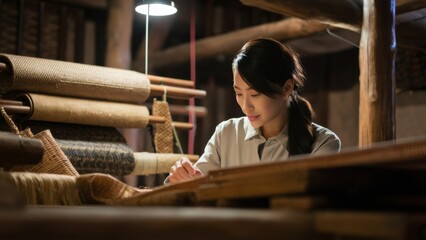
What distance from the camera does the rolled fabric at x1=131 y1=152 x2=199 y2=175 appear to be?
3.82 m

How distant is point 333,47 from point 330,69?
98 cm

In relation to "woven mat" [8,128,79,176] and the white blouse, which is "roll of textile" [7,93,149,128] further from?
the white blouse

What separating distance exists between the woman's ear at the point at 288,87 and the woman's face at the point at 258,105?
3cm

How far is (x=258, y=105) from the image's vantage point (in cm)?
309

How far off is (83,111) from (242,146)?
0.97 meters

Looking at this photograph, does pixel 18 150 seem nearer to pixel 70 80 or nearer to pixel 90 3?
pixel 70 80

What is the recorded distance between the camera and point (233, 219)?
1025 millimetres

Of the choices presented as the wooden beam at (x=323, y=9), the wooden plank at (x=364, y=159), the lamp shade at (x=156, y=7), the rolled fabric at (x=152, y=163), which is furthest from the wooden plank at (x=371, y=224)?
the wooden beam at (x=323, y=9)

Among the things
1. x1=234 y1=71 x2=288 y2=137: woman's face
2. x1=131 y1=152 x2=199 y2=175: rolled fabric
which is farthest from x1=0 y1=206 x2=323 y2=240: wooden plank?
x1=131 y1=152 x2=199 y2=175: rolled fabric

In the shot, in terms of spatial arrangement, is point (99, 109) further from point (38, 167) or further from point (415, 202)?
point (415, 202)

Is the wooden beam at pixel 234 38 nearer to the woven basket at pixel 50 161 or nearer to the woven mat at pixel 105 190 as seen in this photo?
the woven basket at pixel 50 161

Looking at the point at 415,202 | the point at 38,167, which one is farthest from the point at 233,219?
the point at 38,167

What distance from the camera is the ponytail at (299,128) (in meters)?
3.13

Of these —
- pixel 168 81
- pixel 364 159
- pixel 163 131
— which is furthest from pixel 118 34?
pixel 364 159
